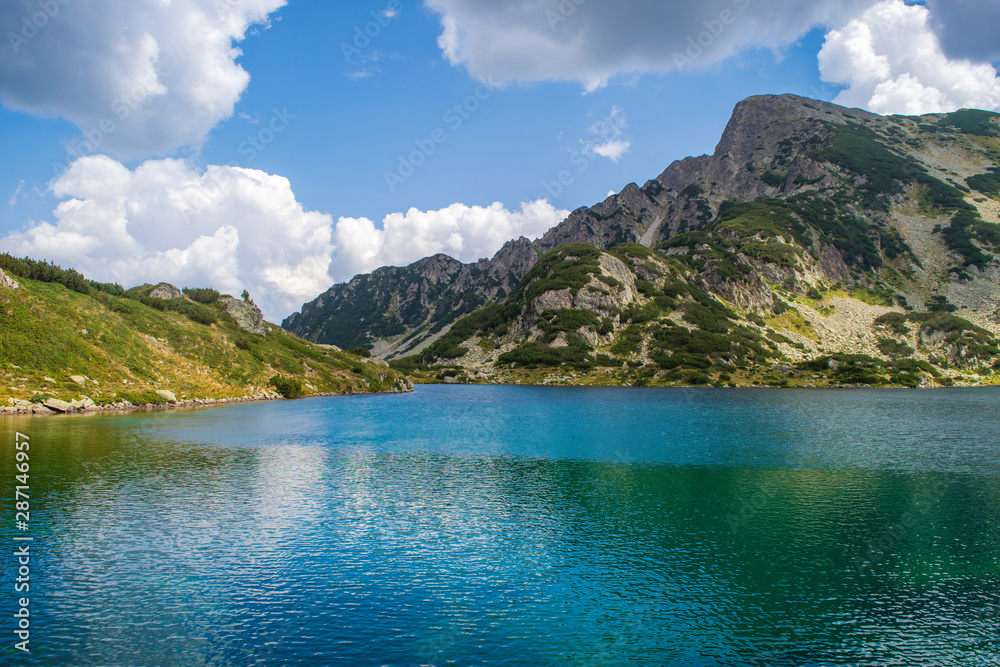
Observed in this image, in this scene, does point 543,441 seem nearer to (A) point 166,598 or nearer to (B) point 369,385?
(A) point 166,598

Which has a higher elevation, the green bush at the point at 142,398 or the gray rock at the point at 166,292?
the gray rock at the point at 166,292

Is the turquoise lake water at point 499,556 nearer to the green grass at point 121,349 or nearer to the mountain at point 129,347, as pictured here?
the mountain at point 129,347

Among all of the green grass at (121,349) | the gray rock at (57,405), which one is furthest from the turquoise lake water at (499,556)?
the green grass at (121,349)

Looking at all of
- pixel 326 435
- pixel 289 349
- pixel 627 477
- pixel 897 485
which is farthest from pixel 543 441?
pixel 289 349

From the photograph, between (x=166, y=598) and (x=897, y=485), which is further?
(x=897, y=485)

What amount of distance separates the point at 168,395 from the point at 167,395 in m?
0.19

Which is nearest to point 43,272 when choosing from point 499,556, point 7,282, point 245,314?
point 7,282

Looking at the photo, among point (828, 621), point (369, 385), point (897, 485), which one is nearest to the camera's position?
point (828, 621)

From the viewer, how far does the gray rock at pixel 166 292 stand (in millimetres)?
111075

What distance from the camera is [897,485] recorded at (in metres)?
39.1

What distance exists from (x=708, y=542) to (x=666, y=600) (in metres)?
7.60

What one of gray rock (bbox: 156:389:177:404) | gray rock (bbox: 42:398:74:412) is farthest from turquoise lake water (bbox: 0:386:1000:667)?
gray rock (bbox: 156:389:177:404)

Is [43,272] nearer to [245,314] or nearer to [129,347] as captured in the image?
[129,347]

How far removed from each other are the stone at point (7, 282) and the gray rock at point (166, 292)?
35849 mm
